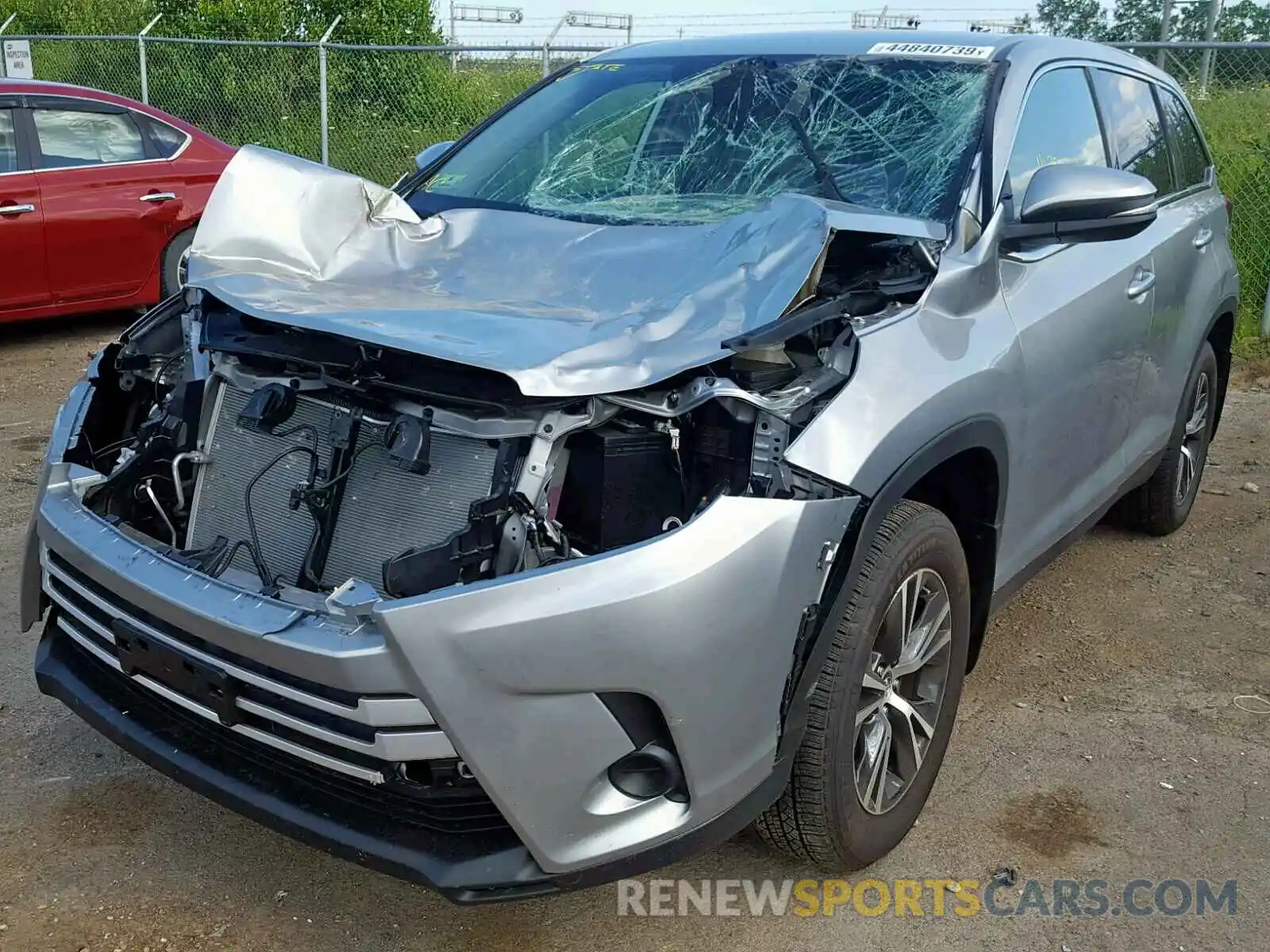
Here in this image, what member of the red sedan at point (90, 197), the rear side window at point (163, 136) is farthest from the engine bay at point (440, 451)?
the rear side window at point (163, 136)

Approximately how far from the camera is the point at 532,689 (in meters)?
2.09

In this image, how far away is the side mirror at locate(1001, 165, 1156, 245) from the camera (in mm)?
2996

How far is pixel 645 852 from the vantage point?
2252mm

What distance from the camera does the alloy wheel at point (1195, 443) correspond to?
4906 mm

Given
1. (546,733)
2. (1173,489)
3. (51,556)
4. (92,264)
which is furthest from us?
(92,264)

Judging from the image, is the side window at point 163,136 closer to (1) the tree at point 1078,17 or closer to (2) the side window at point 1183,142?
(2) the side window at point 1183,142

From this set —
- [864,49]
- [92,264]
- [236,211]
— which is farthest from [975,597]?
[92,264]

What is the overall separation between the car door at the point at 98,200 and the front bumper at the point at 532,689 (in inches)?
228

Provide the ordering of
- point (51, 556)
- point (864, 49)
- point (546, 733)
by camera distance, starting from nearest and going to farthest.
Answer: point (546, 733), point (51, 556), point (864, 49)

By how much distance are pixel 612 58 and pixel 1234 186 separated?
6.24 meters

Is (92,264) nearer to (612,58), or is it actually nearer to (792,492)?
(612,58)

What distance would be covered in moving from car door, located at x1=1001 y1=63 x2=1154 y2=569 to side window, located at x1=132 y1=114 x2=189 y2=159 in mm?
6227

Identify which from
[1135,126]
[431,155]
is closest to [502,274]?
[431,155]

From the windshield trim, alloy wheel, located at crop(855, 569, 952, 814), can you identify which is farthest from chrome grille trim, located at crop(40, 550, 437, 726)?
the windshield trim
